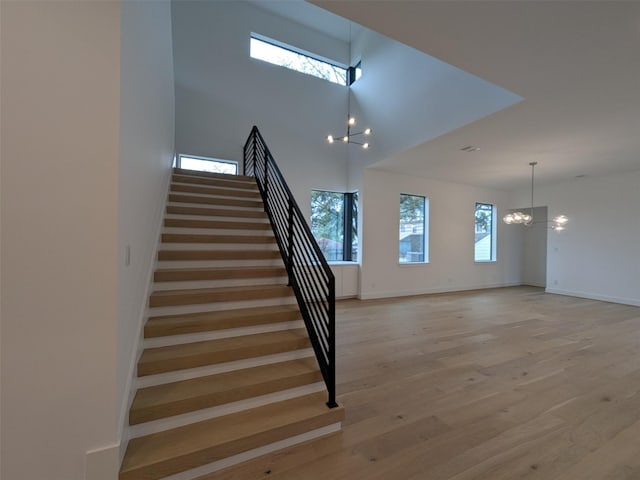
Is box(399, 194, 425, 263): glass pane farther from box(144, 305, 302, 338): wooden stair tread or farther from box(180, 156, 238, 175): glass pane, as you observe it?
box(144, 305, 302, 338): wooden stair tread

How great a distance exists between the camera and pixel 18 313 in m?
1.28

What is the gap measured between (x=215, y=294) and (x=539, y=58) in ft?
12.1

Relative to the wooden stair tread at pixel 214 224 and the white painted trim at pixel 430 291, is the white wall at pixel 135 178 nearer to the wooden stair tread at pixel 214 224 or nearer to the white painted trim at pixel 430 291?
the wooden stair tread at pixel 214 224

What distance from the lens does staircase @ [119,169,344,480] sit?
1698 mm

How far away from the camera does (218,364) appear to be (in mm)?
2209

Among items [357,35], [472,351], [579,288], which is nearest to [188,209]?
[472,351]

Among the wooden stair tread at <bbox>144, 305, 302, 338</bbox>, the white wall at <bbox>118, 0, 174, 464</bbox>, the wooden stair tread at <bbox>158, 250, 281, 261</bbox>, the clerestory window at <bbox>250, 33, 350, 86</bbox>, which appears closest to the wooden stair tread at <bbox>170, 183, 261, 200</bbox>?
the wooden stair tread at <bbox>158, 250, 281, 261</bbox>

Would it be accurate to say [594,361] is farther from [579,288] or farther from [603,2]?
[579,288]

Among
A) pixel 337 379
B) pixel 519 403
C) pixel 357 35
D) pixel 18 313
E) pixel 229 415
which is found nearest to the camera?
pixel 18 313

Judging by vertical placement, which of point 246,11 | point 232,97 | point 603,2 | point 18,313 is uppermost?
point 246,11

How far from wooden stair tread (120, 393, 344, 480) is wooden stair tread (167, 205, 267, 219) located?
8.70ft

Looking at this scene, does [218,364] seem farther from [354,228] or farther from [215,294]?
[354,228]

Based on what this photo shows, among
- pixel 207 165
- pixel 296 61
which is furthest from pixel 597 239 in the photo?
pixel 207 165

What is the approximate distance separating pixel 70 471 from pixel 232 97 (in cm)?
630
